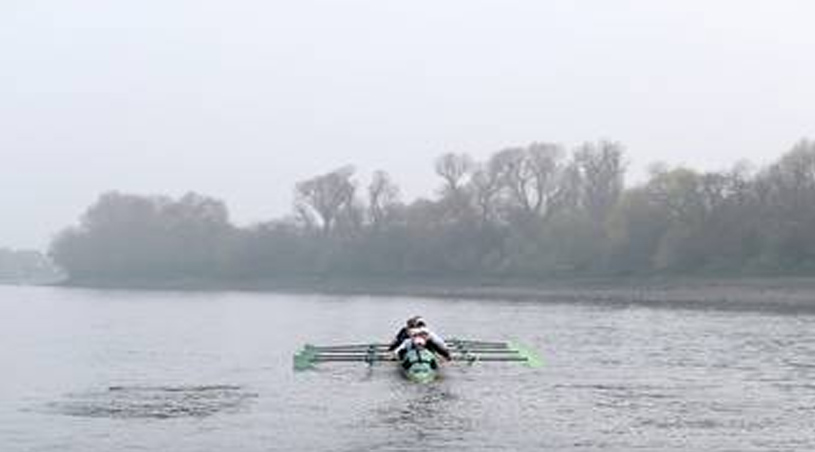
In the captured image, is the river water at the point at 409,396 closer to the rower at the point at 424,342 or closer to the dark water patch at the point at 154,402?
the dark water patch at the point at 154,402

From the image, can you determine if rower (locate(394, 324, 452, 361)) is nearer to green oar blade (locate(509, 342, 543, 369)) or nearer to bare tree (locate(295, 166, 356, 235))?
green oar blade (locate(509, 342, 543, 369))

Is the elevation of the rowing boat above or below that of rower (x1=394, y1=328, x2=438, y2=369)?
below

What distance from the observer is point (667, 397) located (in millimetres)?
35031

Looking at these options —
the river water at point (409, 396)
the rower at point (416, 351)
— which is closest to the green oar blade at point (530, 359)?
the river water at point (409, 396)

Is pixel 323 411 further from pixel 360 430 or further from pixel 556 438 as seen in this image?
pixel 556 438

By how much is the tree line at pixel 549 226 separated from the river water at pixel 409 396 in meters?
58.6

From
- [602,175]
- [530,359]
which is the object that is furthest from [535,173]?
[530,359]

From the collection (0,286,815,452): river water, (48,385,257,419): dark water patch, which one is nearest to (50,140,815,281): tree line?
(0,286,815,452): river water

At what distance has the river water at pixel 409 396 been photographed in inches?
1083

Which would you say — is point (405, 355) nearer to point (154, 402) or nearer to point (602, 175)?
point (154, 402)

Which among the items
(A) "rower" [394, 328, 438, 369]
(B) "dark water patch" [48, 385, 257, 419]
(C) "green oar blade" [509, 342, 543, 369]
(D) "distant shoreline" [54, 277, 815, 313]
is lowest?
(B) "dark water patch" [48, 385, 257, 419]

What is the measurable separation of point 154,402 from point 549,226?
392 feet

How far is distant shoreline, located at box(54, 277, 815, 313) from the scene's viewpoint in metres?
111

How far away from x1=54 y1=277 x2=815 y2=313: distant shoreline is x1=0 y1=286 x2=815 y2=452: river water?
4435cm
